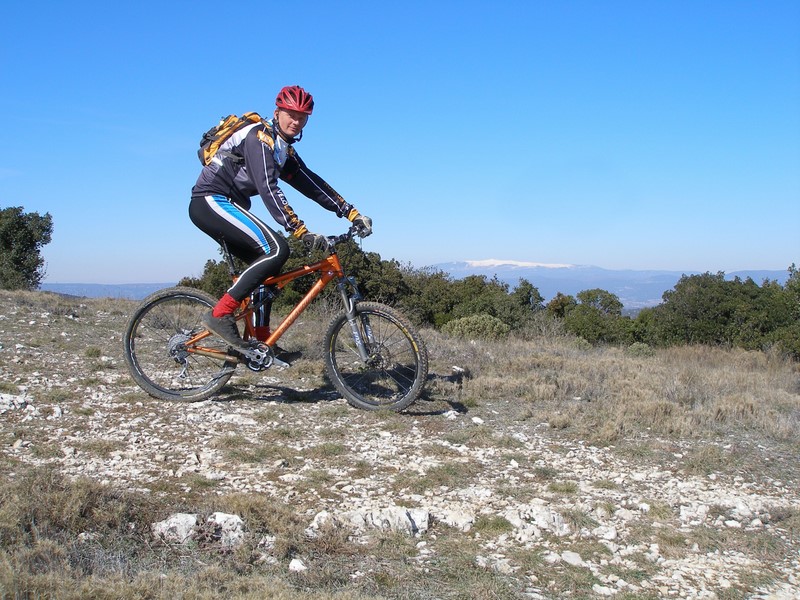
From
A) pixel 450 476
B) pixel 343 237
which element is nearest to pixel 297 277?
pixel 343 237

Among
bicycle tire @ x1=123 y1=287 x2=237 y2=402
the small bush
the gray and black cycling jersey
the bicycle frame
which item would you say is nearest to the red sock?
the bicycle frame

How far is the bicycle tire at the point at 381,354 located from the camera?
18.9 feet

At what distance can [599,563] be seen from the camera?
10.9 feet

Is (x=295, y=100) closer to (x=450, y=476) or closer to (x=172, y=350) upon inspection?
(x=172, y=350)

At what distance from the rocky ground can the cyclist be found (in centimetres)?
109

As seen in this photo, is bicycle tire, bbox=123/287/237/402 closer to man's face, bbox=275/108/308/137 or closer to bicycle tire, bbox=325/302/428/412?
bicycle tire, bbox=325/302/428/412

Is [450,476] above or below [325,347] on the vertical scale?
below

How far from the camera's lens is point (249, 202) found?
589cm

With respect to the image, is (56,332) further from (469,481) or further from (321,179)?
(469,481)

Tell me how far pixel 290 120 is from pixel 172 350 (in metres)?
2.39

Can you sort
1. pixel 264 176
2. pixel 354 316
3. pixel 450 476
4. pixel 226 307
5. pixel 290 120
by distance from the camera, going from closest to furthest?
pixel 450 476 → pixel 264 176 → pixel 290 120 → pixel 226 307 → pixel 354 316

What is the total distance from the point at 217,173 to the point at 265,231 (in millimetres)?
661

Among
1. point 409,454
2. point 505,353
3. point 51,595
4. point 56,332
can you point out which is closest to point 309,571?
point 51,595

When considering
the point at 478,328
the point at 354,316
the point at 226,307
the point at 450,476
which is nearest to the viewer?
the point at 450,476
